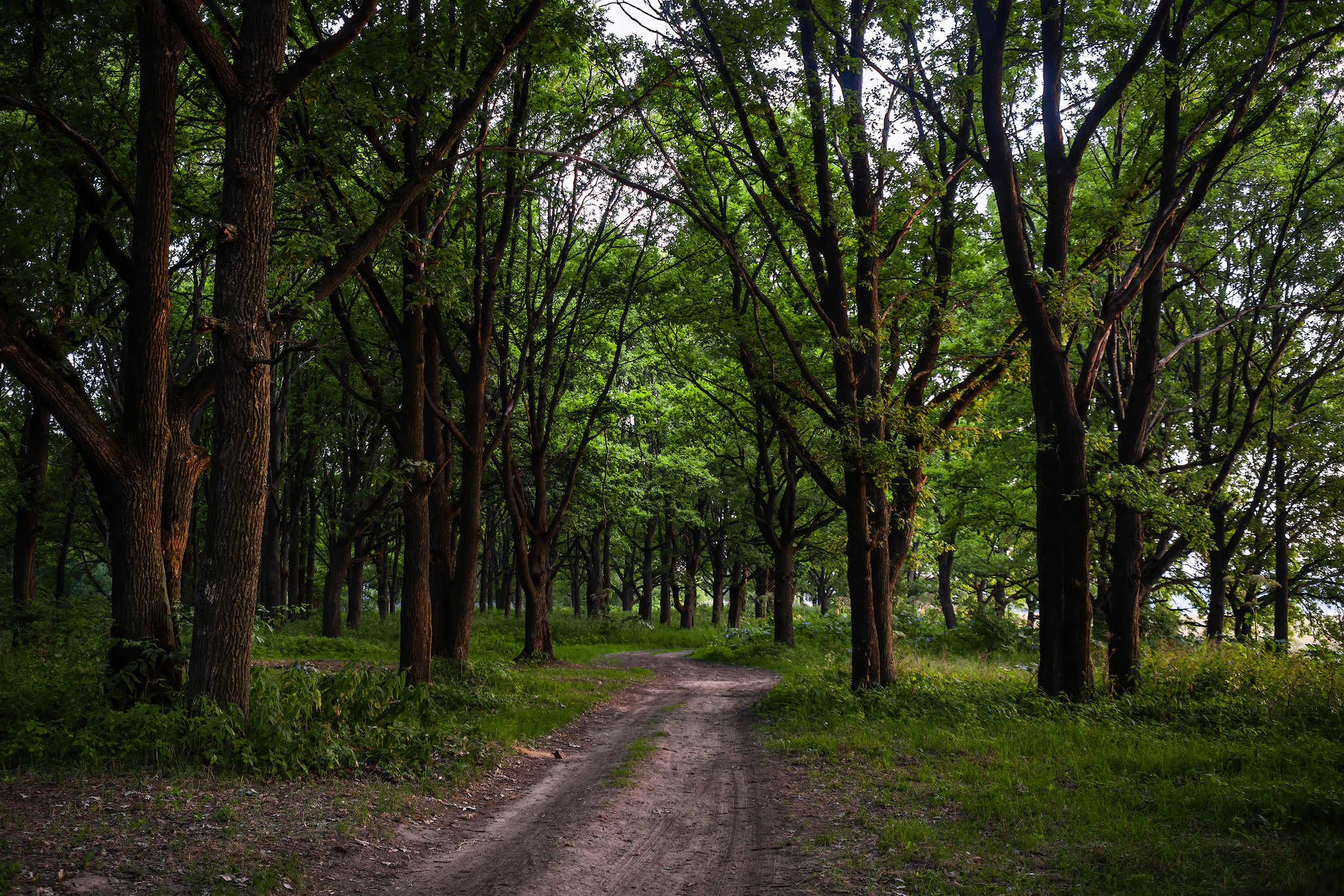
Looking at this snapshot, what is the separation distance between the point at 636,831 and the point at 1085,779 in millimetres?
4152

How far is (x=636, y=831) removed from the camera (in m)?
6.04

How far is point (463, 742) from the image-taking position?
8219mm

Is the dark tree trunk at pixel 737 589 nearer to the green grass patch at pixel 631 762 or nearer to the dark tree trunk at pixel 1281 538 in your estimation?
the dark tree trunk at pixel 1281 538

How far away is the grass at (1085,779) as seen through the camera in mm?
4723

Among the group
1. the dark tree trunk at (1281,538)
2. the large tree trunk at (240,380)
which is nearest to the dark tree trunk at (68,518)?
the large tree trunk at (240,380)

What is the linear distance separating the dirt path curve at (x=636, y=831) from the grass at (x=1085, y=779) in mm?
593

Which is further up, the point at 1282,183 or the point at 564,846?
the point at 1282,183

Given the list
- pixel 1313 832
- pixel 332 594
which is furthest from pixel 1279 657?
pixel 332 594

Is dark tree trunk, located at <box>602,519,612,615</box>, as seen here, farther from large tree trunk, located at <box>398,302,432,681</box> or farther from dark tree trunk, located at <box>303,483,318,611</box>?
large tree trunk, located at <box>398,302,432,681</box>

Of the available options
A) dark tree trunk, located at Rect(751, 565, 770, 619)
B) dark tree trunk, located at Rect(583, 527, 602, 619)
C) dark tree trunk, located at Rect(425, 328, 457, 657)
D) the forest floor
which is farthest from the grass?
dark tree trunk, located at Rect(751, 565, 770, 619)

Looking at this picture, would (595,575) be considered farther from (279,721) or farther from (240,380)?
(240,380)

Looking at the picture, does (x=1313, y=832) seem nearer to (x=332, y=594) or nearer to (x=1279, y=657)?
(x=1279, y=657)

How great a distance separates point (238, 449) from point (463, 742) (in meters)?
3.92

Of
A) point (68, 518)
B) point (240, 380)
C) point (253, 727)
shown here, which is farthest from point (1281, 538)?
point (68, 518)
